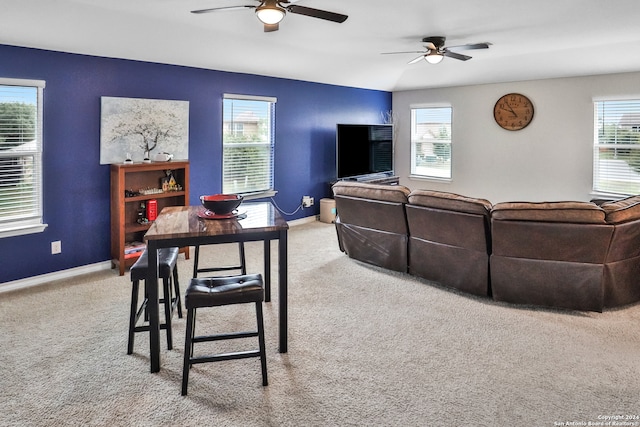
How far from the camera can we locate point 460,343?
2.92m

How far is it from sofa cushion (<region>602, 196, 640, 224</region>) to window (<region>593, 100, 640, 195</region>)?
327 centimetres

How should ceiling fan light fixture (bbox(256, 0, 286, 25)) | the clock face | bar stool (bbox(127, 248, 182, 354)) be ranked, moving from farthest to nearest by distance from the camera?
the clock face → ceiling fan light fixture (bbox(256, 0, 286, 25)) → bar stool (bbox(127, 248, 182, 354))

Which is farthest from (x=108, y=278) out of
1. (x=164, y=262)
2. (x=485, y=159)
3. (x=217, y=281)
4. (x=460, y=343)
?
(x=485, y=159)

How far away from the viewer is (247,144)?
5.95 m

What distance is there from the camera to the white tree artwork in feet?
14.6

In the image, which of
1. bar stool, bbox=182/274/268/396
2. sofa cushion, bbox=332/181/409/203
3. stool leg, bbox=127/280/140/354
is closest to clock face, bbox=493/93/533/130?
sofa cushion, bbox=332/181/409/203

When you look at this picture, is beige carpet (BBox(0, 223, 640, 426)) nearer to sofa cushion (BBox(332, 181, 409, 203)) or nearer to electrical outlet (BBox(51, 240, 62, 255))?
electrical outlet (BBox(51, 240, 62, 255))

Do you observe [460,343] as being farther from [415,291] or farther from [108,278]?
[108,278]

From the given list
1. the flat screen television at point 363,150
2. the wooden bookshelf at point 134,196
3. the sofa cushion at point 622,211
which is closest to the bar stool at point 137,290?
the wooden bookshelf at point 134,196

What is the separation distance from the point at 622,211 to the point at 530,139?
12.7 ft

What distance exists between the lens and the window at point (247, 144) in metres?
5.72

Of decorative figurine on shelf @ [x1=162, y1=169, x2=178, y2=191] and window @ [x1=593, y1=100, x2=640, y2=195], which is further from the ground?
window @ [x1=593, y1=100, x2=640, y2=195]

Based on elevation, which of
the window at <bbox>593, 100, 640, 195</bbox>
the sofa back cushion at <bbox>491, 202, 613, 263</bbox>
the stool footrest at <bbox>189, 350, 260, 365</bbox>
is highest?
the window at <bbox>593, 100, 640, 195</bbox>

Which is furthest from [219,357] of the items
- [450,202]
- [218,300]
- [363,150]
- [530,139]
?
[530,139]
